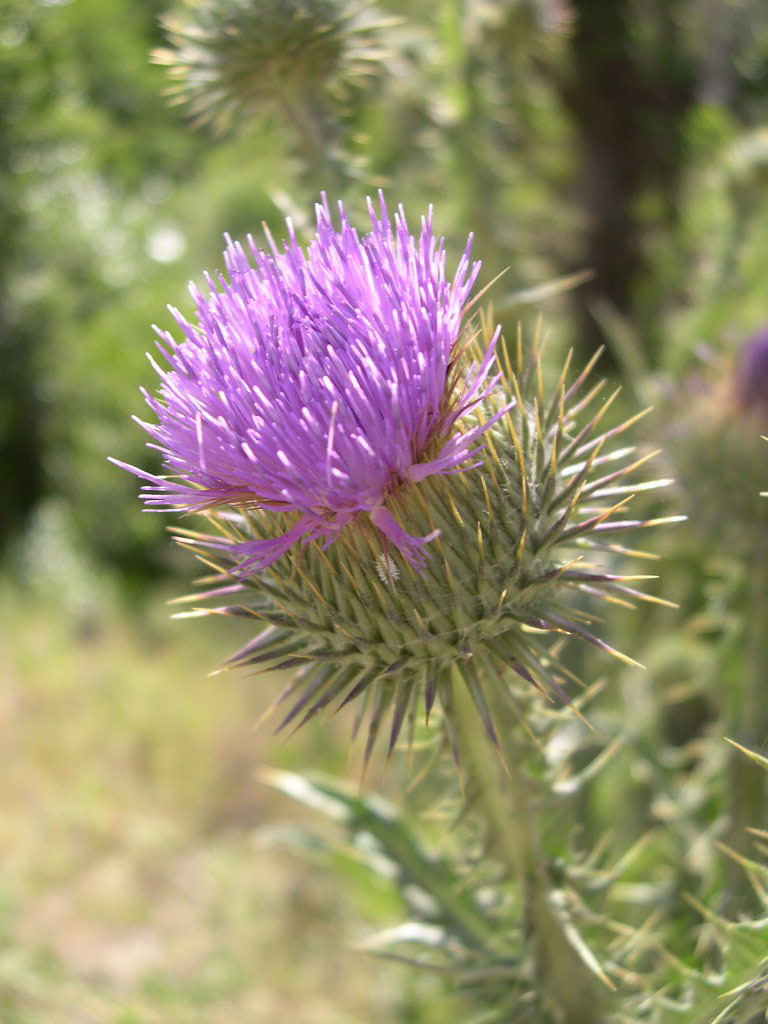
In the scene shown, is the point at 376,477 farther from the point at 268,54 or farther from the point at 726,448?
the point at 726,448

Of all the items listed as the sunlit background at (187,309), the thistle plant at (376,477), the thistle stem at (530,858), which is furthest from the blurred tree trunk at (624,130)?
the thistle plant at (376,477)

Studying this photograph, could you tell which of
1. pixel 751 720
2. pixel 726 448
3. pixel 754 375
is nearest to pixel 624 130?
pixel 754 375

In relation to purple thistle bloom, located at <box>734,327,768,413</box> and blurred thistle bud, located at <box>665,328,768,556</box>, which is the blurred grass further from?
purple thistle bloom, located at <box>734,327,768,413</box>

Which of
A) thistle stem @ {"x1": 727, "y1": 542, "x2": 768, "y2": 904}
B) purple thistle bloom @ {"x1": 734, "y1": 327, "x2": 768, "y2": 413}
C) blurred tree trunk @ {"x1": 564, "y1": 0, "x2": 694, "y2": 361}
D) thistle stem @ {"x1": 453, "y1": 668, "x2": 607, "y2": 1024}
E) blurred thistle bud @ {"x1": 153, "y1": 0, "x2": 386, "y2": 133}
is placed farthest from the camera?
blurred tree trunk @ {"x1": 564, "y1": 0, "x2": 694, "y2": 361}

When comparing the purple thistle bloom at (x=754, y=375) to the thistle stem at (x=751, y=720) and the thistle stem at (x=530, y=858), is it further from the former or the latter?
the thistle stem at (x=530, y=858)

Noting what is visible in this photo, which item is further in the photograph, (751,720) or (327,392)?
(751,720)

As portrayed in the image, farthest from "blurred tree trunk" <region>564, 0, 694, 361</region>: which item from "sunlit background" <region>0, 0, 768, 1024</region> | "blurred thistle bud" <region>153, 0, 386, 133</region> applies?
"blurred thistle bud" <region>153, 0, 386, 133</region>

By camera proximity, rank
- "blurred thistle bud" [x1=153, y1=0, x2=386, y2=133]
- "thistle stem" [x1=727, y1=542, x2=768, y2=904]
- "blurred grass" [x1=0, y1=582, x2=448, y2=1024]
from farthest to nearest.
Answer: "blurred grass" [x1=0, y1=582, x2=448, y2=1024] → "thistle stem" [x1=727, y1=542, x2=768, y2=904] → "blurred thistle bud" [x1=153, y1=0, x2=386, y2=133]

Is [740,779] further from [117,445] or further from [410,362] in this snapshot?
[117,445]
